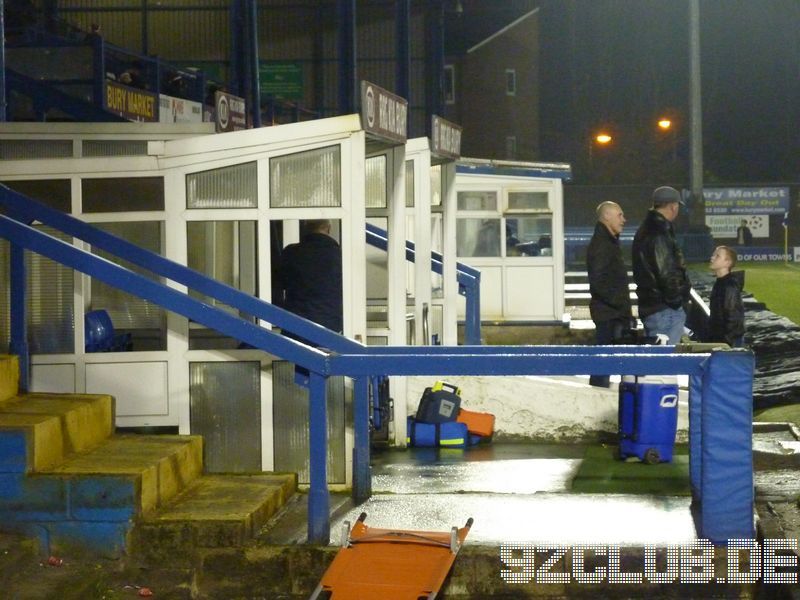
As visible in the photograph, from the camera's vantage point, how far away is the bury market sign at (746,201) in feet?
174

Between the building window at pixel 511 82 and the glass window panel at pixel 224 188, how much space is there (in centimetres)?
4712

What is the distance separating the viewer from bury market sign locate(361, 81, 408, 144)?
28.2 feet

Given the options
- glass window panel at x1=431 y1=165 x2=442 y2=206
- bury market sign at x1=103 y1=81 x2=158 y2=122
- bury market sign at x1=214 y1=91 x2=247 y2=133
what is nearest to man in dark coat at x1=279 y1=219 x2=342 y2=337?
glass window panel at x1=431 y1=165 x2=442 y2=206

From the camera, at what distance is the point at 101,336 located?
8.88m

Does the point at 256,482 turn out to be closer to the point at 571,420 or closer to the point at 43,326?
the point at 43,326

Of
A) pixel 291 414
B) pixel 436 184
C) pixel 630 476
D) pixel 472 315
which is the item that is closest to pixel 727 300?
pixel 630 476

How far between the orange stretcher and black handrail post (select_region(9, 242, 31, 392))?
107 inches

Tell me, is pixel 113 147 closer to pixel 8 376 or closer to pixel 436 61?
pixel 8 376

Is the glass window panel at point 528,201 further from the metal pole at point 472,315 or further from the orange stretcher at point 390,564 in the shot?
the orange stretcher at point 390,564

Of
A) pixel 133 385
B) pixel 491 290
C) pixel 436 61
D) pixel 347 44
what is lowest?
pixel 133 385

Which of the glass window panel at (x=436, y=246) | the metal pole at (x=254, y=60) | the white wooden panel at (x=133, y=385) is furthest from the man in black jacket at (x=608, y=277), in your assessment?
the metal pole at (x=254, y=60)

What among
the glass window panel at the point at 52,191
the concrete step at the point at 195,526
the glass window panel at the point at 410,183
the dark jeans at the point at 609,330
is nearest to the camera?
the concrete step at the point at 195,526

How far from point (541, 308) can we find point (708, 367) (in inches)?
490

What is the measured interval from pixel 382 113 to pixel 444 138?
3.20 metres
